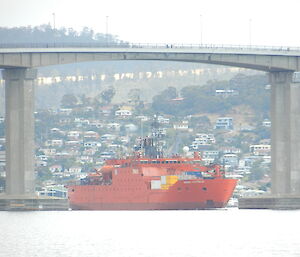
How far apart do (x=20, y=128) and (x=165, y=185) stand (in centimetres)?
1623

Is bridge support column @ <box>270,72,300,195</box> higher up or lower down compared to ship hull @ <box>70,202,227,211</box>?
higher up

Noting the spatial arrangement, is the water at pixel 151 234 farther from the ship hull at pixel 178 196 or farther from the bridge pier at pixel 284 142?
the ship hull at pixel 178 196

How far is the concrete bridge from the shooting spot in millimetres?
138625

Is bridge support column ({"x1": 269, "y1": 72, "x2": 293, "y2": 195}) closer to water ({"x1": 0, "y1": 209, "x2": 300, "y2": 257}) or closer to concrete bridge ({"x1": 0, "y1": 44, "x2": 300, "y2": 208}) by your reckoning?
concrete bridge ({"x1": 0, "y1": 44, "x2": 300, "y2": 208})

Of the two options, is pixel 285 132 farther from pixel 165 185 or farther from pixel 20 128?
pixel 20 128

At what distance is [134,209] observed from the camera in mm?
149000

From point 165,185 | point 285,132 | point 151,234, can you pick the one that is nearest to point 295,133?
point 285,132

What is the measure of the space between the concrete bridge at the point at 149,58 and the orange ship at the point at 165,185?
5.67 metres

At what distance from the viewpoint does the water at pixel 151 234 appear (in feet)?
305

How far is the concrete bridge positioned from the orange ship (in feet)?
18.6

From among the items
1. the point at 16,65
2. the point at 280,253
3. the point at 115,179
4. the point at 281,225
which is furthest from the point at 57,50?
the point at 280,253

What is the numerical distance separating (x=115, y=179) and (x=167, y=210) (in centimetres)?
656

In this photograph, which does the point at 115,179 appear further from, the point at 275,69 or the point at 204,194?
the point at 275,69

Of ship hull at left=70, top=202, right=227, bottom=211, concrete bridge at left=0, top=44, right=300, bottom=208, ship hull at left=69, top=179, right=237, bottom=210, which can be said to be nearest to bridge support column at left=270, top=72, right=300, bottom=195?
concrete bridge at left=0, top=44, right=300, bottom=208
